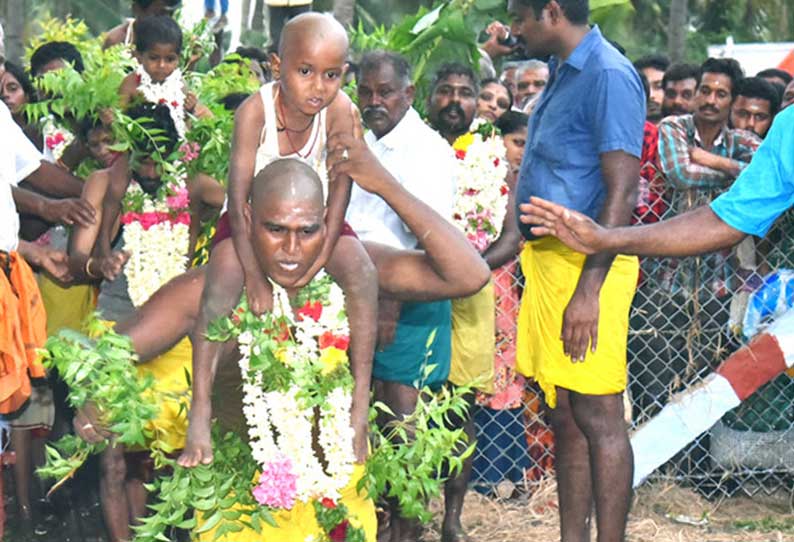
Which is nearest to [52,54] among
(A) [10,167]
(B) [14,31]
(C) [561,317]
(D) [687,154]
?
(A) [10,167]

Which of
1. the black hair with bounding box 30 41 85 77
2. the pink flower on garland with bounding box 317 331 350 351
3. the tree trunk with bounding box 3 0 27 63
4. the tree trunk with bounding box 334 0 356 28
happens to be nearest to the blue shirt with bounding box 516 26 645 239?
the pink flower on garland with bounding box 317 331 350 351

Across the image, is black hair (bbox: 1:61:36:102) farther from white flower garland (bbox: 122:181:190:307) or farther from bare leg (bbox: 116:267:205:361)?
bare leg (bbox: 116:267:205:361)

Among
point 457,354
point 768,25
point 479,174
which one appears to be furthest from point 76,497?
point 768,25

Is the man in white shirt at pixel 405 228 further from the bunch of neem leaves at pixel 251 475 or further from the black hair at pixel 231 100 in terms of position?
the bunch of neem leaves at pixel 251 475

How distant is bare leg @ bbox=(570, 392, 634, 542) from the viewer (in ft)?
18.6

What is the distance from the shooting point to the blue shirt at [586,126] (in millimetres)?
5617

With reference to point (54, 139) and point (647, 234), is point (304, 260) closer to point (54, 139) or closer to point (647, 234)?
point (647, 234)

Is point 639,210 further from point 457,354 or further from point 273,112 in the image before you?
point 273,112

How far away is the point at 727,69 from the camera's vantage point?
7.78 metres

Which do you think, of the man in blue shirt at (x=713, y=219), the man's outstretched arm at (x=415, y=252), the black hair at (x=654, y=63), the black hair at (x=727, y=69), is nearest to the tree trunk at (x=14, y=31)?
the black hair at (x=654, y=63)

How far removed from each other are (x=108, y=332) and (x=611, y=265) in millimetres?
2250

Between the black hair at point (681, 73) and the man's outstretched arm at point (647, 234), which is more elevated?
the black hair at point (681, 73)

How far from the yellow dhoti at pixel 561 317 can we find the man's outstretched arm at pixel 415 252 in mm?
1048

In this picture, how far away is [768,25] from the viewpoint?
81.9 ft
